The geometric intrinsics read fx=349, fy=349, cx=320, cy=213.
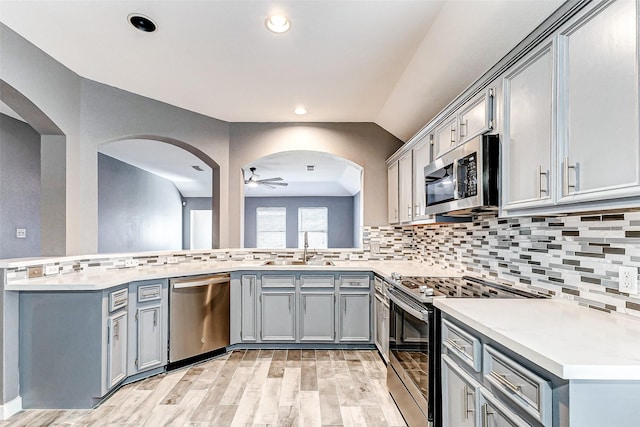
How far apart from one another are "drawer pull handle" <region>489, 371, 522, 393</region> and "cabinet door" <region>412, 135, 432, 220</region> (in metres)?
1.73

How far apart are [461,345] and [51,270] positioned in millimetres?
2999

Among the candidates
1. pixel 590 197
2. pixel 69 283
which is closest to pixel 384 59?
pixel 590 197

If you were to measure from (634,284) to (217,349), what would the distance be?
10.8ft

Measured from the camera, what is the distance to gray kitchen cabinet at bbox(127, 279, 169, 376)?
2881 millimetres

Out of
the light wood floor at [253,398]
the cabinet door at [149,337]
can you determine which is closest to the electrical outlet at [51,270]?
the cabinet door at [149,337]

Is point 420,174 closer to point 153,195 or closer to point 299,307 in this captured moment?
point 299,307

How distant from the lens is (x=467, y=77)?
2.56 metres

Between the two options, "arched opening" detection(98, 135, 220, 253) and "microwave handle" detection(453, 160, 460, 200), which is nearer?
"microwave handle" detection(453, 160, 460, 200)

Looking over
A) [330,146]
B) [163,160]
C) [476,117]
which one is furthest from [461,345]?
[163,160]

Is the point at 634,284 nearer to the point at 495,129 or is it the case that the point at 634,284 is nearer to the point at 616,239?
the point at 616,239

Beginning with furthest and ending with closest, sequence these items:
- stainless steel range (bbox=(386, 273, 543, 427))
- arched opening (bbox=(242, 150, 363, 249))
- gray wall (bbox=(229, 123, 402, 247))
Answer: arched opening (bbox=(242, 150, 363, 249)) < gray wall (bbox=(229, 123, 402, 247)) < stainless steel range (bbox=(386, 273, 543, 427))

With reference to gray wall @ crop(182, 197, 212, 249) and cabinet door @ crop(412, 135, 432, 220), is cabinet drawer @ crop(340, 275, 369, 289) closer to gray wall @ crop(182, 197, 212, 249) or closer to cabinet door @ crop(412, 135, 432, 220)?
cabinet door @ crop(412, 135, 432, 220)

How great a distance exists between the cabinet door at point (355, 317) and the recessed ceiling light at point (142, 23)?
2850 millimetres

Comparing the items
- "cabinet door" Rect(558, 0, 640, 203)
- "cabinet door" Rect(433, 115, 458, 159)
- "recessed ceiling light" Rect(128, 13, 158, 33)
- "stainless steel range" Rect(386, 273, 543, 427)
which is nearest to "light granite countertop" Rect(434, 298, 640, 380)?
"stainless steel range" Rect(386, 273, 543, 427)
